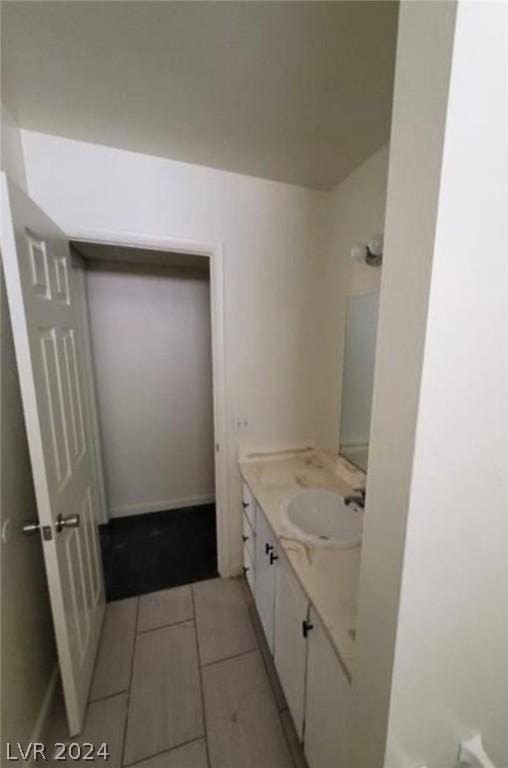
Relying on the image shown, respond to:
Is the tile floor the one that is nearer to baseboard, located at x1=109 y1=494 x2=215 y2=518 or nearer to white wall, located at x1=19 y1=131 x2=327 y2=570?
white wall, located at x1=19 y1=131 x2=327 y2=570

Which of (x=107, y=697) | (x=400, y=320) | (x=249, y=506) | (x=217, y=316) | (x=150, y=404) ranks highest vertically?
(x=217, y=316)

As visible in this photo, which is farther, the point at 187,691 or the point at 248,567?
the point at 248,567

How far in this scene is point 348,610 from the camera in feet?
2.75

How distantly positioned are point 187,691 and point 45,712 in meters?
0.55

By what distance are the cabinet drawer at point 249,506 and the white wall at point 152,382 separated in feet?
3.41

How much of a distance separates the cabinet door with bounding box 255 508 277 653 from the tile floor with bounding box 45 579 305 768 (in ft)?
0.63

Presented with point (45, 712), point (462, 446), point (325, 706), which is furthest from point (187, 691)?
point (462, 446)

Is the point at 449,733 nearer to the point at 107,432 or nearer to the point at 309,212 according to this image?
the point at 309,212

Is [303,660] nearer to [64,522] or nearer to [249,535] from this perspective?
[249,535]

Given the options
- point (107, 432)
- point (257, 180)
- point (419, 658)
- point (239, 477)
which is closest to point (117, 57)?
point (257, 180)

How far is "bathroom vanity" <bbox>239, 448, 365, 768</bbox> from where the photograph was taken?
81 cm

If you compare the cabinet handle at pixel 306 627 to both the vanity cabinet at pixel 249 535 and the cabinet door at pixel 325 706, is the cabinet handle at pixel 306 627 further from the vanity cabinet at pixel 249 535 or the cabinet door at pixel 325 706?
the vanity cabinet at pixel 249 535

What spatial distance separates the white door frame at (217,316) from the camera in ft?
4.78

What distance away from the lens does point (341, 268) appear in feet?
5.60
